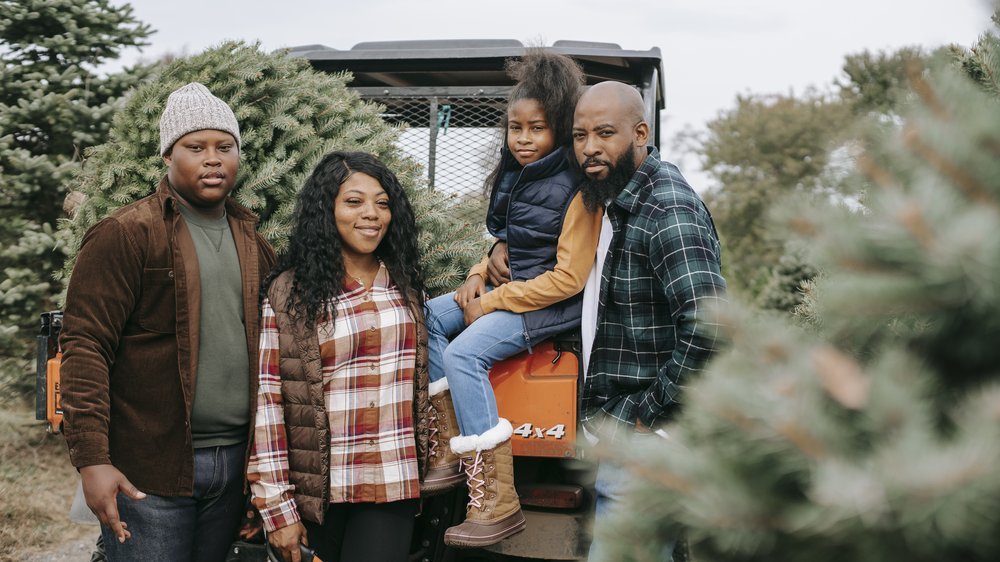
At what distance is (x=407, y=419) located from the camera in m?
2.91

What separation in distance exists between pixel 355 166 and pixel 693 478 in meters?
2.35

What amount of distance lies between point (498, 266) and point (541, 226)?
0.29 meters

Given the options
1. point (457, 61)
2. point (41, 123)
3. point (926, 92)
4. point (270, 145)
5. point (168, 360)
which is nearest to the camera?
point (926, 92)

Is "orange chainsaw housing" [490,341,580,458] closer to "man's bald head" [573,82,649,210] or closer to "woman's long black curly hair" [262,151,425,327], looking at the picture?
"woman's long black curly hair" [262,151,425,327]

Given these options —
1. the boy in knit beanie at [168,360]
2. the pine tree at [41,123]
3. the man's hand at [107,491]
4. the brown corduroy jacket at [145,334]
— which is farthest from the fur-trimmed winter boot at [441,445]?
the pine tree at [41,123]

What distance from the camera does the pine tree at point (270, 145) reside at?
3.57 meters

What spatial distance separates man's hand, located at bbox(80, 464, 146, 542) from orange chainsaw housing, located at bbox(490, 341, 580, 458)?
125cm

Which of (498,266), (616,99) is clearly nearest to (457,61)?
(498,266)

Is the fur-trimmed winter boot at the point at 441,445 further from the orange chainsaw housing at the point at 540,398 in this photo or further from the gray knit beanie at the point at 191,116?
the gray knit beanie at the point at 191,116

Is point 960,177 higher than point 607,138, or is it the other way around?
point 607,138

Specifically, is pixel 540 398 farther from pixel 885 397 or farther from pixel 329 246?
pixel 885 397

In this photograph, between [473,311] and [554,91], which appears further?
[554,91]

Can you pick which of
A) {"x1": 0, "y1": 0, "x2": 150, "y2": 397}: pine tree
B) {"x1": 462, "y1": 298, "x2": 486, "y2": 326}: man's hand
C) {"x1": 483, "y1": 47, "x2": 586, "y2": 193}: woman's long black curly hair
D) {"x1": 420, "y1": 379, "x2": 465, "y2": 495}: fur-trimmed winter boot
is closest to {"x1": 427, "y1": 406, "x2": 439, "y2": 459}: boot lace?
{"x1": 420, "y1": 379, "x2": 465, "y2": 495}: fur-trimmed winter boot

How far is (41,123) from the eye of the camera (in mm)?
6988
